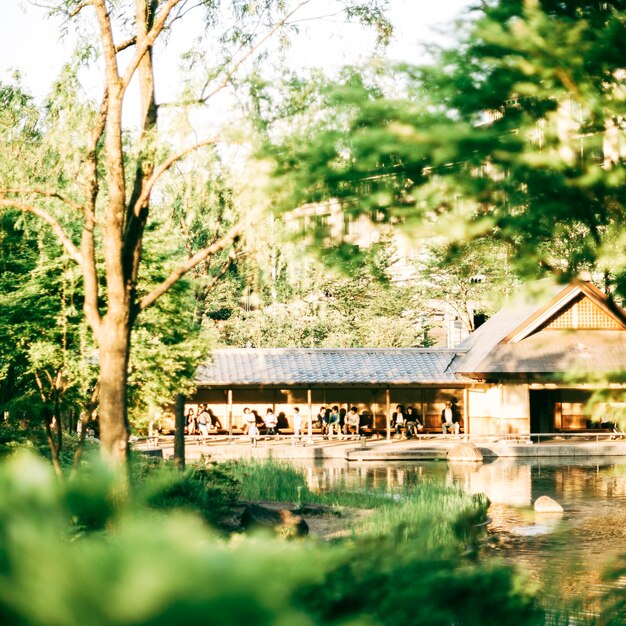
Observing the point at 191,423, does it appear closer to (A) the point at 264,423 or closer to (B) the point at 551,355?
(A) the point at 264,423

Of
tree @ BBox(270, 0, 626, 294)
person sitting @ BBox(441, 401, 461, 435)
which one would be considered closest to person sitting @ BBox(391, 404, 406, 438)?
person sitting @ BBox(441, 401, 461, 435)

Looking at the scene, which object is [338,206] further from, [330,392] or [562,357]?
[330,392]

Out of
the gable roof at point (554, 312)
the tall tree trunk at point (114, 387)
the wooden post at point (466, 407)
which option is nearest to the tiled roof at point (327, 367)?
the wooden post at point (466, 407)

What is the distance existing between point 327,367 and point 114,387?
90.2ft

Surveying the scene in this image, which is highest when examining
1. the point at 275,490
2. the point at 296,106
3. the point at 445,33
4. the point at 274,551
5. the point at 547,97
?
the point at 296,106

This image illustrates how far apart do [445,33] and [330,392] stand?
3332cm

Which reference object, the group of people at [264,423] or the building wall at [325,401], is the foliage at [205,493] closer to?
the group of people at [264,423]

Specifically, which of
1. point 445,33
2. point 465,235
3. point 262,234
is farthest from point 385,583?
point 262,234

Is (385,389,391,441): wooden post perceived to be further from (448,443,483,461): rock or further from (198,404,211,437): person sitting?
(198,404,211,437): person sitting

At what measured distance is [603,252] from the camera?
581 cm

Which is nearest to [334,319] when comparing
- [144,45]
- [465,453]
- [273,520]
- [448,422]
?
[448,422]

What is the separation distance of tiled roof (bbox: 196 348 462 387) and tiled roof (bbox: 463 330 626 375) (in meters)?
2.94

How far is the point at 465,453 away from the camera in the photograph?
29.6 metres

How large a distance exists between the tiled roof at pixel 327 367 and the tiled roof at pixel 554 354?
2.94 metres
